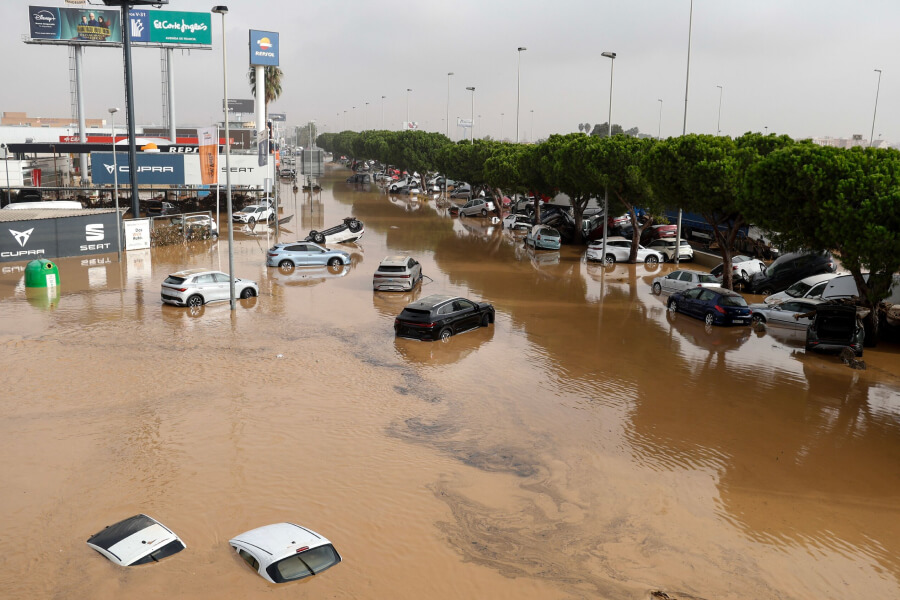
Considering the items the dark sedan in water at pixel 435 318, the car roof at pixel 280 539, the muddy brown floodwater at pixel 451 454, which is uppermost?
the dark sedan in water at pixel 435 318

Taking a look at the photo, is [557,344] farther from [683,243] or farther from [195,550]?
[683,243]

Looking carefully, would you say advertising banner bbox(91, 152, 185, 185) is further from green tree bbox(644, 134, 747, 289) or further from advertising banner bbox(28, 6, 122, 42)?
green tree bbox(644, 134, 747, 289)

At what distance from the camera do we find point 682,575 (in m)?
10.2

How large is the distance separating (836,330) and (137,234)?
35.7 m

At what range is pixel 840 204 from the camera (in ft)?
67.9

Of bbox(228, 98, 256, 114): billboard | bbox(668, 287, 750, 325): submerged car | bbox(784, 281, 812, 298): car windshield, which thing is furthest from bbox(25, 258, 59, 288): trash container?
bbox(228, 98, 256, 114): billboard

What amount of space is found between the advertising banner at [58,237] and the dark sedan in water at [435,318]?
22824 mm

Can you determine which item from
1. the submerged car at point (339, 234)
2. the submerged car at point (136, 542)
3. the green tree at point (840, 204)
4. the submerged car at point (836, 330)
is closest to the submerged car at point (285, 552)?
the submerged car at point (136, 542)

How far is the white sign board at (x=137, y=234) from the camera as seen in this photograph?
132 feet

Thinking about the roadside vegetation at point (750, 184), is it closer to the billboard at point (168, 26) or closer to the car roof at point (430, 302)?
the car roof at point (430, 302)

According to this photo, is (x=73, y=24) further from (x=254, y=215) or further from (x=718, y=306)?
(x=718, y=306)

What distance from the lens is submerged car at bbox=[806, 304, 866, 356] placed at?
2150 cm

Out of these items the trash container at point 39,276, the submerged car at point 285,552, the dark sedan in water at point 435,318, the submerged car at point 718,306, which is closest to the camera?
the submerged car at point 285,552

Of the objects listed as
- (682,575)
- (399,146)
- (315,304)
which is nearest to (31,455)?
(682,575)
